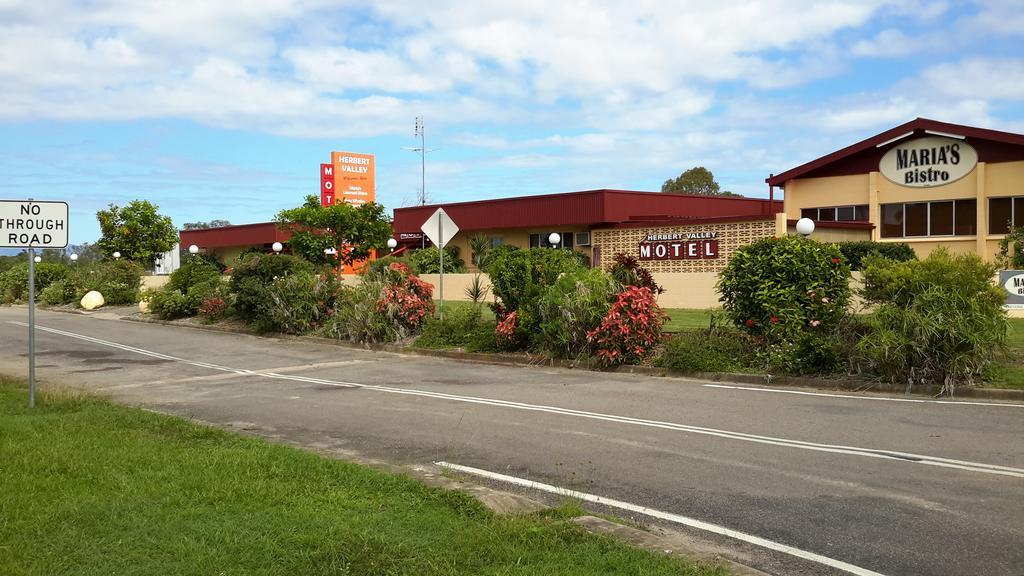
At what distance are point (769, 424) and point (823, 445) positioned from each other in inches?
52.1

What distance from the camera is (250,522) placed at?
5.79 metres

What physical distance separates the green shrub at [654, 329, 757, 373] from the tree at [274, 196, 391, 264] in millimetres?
21506

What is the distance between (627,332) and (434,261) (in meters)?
26.6

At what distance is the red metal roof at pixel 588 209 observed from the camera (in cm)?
3772

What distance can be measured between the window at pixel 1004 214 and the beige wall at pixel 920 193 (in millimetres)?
207

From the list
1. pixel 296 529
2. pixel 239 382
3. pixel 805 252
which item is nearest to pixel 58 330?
pixel 239 382

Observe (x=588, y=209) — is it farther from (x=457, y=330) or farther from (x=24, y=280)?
(x=24, y=280)

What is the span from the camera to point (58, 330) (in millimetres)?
28359

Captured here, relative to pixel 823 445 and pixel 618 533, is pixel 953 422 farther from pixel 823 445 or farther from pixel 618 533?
pixel 618 533

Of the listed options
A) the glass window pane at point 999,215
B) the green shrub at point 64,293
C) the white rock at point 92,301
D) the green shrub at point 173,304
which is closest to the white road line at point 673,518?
the green shrub at point 173,304

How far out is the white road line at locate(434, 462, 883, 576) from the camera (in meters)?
5.45

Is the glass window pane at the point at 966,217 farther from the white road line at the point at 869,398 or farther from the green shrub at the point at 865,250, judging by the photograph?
the white road line at the point at 869,398

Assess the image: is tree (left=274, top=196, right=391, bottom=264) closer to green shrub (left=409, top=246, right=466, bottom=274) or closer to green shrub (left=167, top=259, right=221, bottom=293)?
green shrub (left=167, top=259, right=221, bottom=293)

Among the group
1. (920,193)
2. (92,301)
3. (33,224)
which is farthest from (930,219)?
(92,301)
